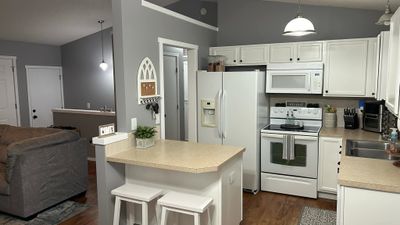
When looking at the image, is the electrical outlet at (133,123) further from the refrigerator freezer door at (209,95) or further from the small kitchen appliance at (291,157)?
→ the small kitchen appliance at (291,157)

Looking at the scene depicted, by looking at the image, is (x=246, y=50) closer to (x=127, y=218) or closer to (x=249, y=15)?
(x=249, y=15)

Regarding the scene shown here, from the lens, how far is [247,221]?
337cm

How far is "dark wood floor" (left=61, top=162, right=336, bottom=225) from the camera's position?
133 inches

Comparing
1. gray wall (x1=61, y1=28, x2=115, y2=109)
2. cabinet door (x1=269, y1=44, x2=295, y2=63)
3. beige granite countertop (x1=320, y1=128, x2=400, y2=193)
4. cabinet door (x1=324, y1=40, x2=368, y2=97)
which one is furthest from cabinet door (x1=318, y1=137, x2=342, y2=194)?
gray wall (x1=61, y1=28, x2=115, y2=109)

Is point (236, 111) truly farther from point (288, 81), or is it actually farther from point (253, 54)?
point (253, 54)

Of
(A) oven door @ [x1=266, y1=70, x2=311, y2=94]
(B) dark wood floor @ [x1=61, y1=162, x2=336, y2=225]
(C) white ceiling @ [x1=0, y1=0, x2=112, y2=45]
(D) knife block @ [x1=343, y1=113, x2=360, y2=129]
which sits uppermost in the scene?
(C) white ceiling @ [x1=0, y1=0, x2=112, y2=45]

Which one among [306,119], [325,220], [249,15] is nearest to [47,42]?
[249,15]

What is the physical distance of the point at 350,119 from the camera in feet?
13.5

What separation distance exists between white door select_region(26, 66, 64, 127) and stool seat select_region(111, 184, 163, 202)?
5.14m

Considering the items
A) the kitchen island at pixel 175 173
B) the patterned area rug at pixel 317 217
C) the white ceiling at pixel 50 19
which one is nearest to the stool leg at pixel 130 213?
the kitchen island at pixel 175 173

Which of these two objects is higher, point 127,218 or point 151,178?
point 151,178

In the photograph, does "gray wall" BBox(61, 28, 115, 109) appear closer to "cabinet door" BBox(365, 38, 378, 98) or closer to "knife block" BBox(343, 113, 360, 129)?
"knife block" BBox(343, 113, 360, 129)

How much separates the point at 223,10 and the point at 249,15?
47cm

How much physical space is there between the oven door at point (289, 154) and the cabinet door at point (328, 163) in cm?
7
